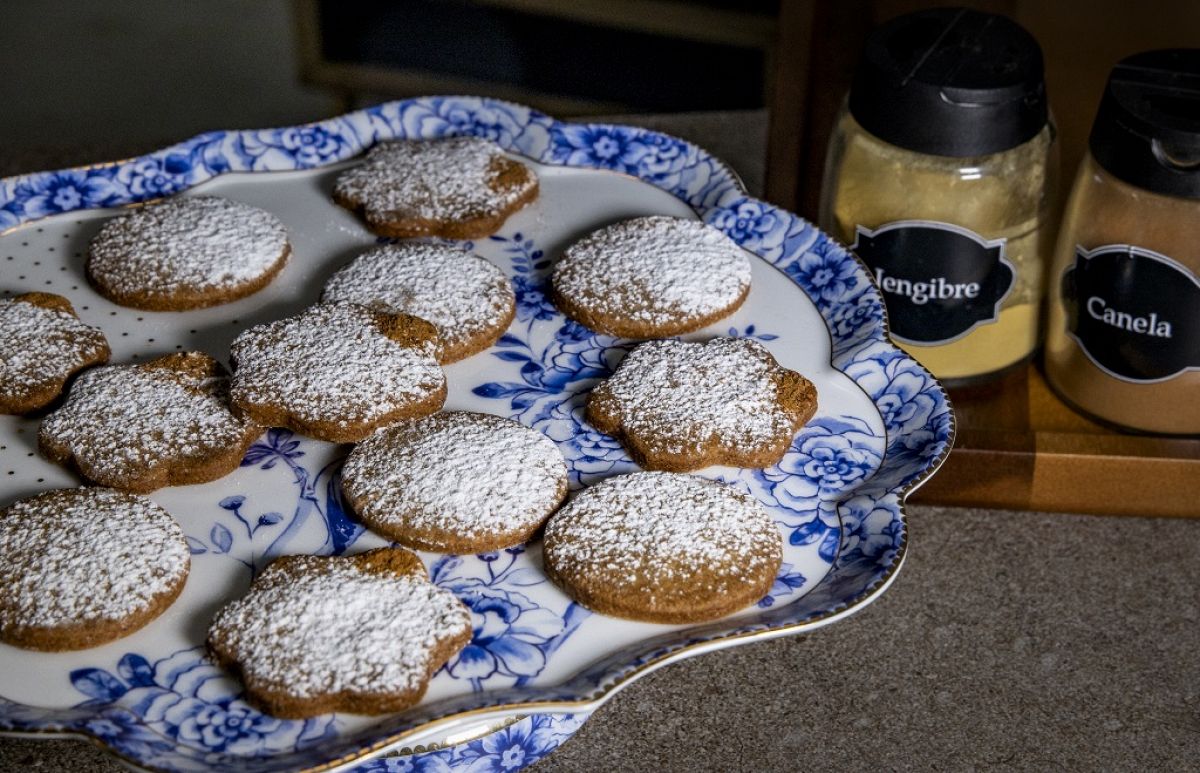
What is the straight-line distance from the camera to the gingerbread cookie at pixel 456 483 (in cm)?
64

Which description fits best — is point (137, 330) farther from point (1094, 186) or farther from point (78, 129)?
point (78, 129)

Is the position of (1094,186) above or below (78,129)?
above

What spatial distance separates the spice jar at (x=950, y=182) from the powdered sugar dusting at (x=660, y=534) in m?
0.25

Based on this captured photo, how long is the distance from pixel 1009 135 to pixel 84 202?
0.65 meters

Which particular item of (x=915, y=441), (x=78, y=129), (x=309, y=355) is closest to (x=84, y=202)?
(x=309, y=355)

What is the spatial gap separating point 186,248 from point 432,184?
177 millimetres

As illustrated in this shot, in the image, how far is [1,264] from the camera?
0.86 m

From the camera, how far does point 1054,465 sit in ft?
2.78

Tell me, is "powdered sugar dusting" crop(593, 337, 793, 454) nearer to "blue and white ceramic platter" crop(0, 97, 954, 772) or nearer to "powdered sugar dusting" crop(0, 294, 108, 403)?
"blue and white ceramic platter" crop(0, 97, 954, 772)

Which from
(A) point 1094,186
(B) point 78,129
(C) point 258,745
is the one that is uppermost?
(A) point 1094,186

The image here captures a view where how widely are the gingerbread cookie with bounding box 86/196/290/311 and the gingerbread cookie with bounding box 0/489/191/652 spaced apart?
0.62 ft

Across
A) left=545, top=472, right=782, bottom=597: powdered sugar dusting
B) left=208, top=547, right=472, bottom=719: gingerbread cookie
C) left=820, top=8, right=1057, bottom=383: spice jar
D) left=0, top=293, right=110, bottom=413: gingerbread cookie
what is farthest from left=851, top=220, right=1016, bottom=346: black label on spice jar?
left=0, top=293, right=110, bottom=413: gingerbread cookie

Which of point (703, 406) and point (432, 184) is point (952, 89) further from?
point (432, 184)

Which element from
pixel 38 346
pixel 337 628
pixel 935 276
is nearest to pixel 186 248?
pixel 38 346
